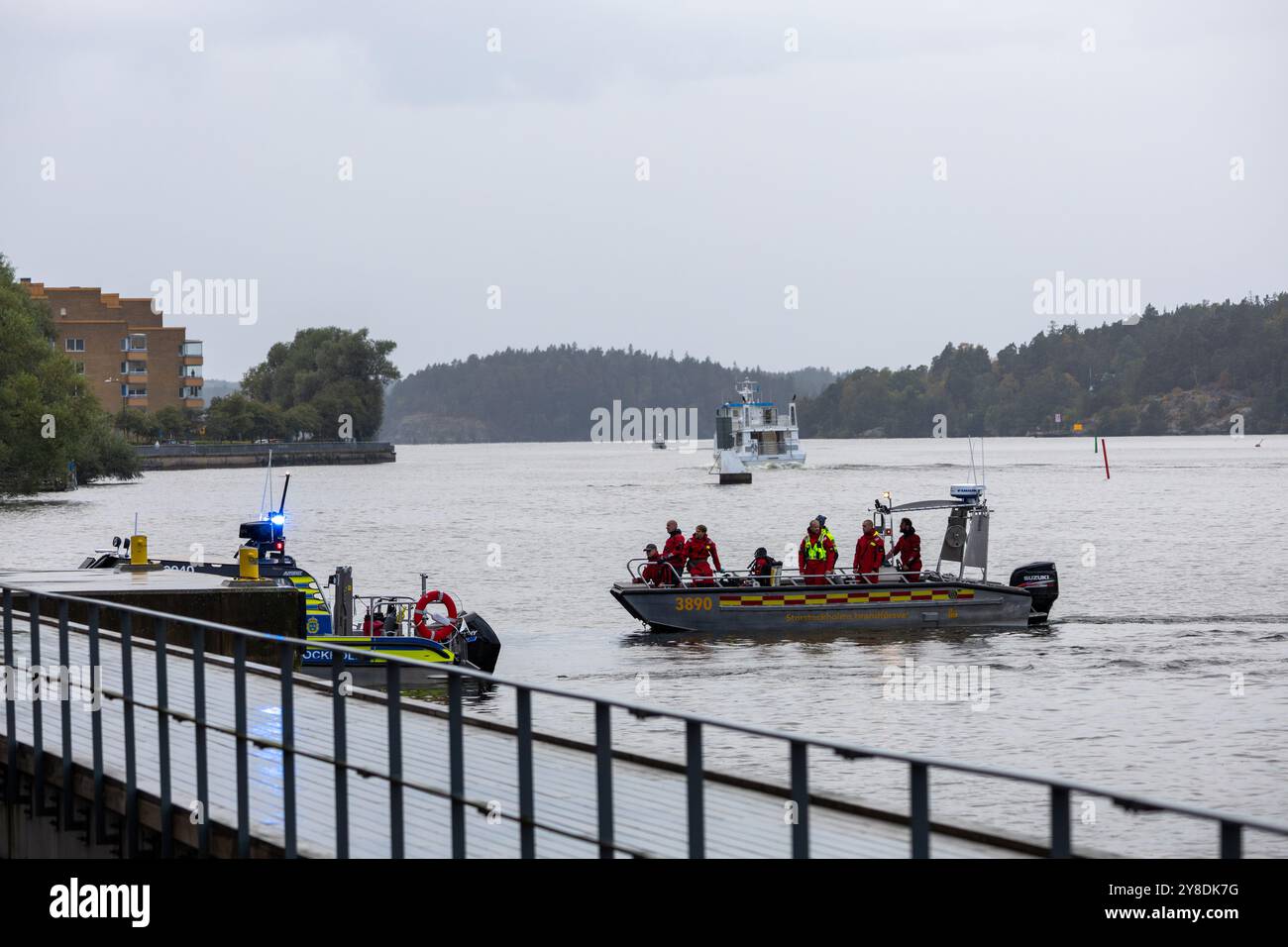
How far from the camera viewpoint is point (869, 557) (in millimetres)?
36875

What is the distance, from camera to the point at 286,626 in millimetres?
21547

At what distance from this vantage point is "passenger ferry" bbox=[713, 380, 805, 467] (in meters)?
160

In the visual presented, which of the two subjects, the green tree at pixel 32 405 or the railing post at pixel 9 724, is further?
the green tree at pixel 32 405

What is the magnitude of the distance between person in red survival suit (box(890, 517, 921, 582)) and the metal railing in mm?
25538

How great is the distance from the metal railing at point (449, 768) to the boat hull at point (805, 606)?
77.4 ft

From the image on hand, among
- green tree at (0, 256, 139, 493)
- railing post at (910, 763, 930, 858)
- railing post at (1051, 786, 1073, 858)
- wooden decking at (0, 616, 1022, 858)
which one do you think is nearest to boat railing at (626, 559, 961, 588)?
wooden decking at (0, 616, 1022, 858)

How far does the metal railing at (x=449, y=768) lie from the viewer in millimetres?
5918

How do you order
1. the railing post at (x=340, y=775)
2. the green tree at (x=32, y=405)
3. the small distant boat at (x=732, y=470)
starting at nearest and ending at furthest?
the railing post at (x=340, y=775)
the green tree at (x=32, y=405)
the small distant boat at (x=732, y=470)

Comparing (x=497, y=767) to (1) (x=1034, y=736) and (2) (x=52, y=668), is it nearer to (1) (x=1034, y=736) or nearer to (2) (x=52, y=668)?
(2) (x=52, y=668)

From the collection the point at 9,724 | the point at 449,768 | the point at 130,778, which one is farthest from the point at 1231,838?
the point at 9,724

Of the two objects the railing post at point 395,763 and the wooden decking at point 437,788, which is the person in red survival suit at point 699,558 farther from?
the railing post at point 395,763

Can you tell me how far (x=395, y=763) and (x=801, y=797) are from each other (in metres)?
2.57

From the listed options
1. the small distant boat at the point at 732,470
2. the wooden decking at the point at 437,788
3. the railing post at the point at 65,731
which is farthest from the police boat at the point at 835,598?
the small distant boat at the point at 732,470
